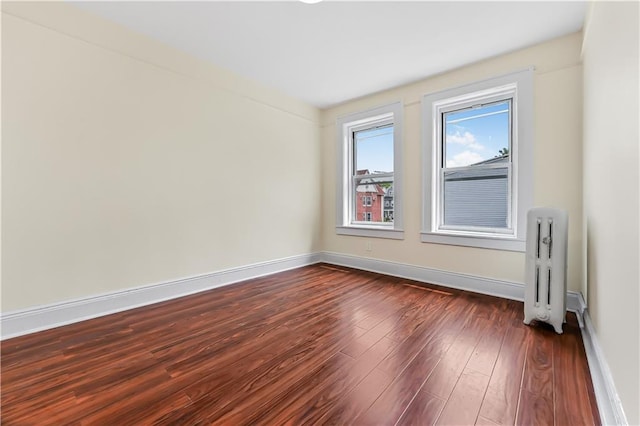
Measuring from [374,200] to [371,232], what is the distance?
52cm

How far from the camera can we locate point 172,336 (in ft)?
6.63

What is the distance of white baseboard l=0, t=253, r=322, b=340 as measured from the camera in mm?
1994

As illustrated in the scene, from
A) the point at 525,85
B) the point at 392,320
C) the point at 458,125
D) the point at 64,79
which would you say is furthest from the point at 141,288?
the point at 525,85

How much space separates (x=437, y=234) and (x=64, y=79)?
154 inches

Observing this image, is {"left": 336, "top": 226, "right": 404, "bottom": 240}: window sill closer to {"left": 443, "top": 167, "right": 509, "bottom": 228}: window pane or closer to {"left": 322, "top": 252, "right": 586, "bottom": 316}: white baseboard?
{"left": 322, "top": 252, "right": 586, "bottom": 316}: white baseboard

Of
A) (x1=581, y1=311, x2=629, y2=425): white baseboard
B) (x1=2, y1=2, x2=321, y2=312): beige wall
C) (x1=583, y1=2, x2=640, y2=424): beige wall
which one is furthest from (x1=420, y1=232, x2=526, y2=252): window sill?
(x1=2, y1=2, x2=321, y2=312): beige wall

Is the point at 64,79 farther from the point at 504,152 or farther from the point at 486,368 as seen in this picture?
the point at 504,152

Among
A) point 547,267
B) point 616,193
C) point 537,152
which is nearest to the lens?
point 616,193

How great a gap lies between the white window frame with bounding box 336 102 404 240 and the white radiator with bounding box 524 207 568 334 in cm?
160

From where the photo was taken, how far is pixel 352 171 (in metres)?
4.41

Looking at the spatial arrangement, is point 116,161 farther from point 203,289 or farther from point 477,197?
point 477,197

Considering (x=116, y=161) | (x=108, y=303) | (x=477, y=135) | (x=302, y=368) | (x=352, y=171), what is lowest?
(x=302, y=368)

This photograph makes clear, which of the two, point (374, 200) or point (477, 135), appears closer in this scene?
point (477, 135)

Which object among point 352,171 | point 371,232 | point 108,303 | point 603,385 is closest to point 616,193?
point 603,385
